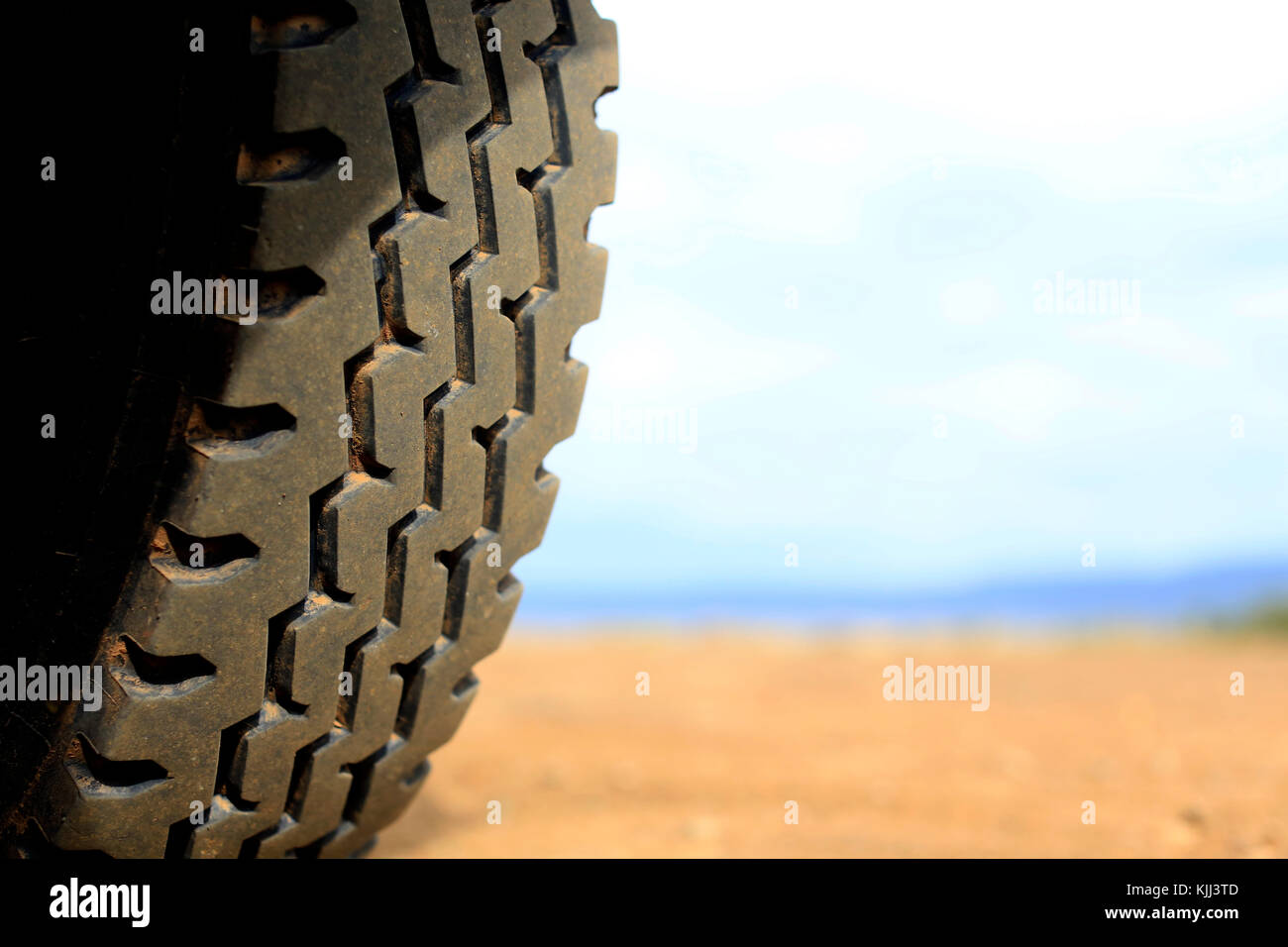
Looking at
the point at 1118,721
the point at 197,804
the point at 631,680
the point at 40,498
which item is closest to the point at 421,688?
the point at 197,804

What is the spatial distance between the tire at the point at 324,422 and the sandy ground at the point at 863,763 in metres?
1.25

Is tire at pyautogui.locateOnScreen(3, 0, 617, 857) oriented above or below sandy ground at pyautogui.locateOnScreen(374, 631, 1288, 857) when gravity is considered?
above

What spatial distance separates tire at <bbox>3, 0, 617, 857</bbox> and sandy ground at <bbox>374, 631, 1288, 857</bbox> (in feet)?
4.12

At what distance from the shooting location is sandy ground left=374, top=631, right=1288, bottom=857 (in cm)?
286

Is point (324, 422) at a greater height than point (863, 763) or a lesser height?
greater

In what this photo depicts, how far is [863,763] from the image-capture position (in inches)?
154

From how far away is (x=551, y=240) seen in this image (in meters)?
1.80

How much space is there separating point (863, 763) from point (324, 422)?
296cm

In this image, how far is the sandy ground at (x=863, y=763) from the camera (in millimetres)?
2863

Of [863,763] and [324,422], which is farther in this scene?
[863,763]

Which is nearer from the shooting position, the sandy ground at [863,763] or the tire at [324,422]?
the tire at [324,422]
